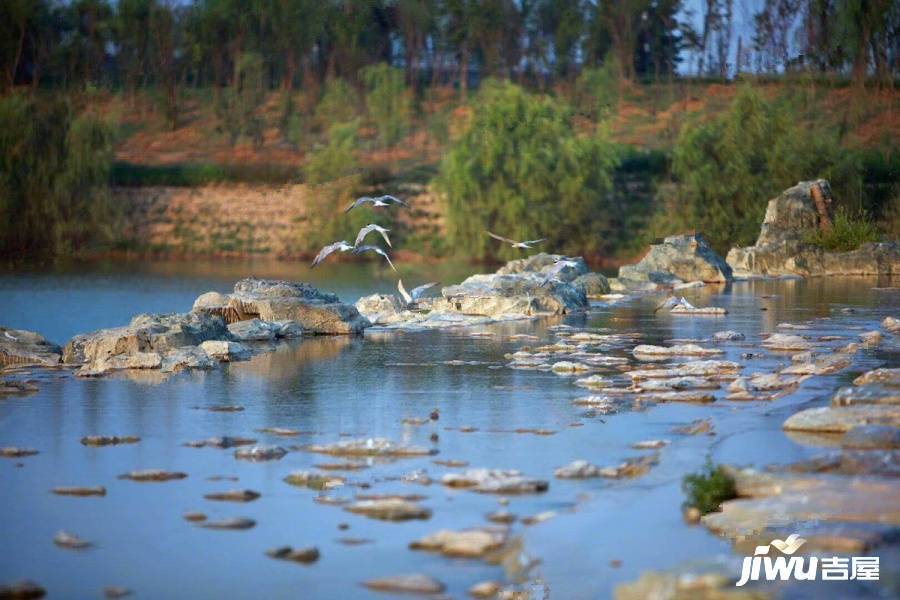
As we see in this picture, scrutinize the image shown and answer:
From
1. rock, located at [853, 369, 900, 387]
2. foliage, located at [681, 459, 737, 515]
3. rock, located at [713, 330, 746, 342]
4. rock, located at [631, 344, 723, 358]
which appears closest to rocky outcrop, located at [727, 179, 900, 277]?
rock, located at [713, 330, 746, 342]

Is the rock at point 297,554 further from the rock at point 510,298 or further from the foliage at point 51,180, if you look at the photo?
the foliage at point 51,180

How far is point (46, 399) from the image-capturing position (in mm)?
12219

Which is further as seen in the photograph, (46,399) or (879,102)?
(879,102)

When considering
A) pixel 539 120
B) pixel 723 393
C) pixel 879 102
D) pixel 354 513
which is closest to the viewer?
pixel 354 513

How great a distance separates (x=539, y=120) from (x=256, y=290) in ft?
97.9

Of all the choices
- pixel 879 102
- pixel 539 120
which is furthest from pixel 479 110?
pixel 879 102

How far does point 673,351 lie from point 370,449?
6276 millimetres

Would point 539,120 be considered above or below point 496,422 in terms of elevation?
above

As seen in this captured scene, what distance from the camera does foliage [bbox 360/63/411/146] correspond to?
6462cm

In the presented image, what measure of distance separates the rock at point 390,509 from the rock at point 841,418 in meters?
3.06

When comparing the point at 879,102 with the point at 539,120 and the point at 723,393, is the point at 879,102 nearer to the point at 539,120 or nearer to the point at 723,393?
the point at 539,120

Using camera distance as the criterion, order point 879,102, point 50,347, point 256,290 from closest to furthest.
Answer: point 50,347 → point 256,290 → point 879,102

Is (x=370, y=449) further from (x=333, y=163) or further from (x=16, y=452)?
(x=333, y=163)

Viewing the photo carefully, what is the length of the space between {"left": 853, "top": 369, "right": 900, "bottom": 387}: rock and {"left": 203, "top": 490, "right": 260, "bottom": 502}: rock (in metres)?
5.44
